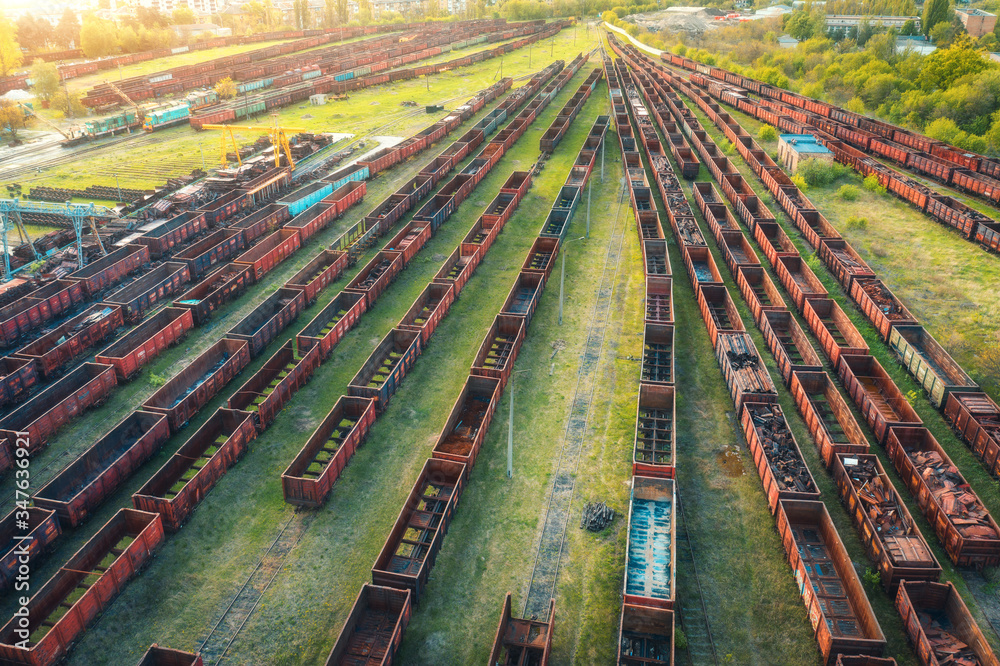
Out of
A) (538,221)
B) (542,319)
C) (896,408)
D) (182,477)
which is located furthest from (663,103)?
(182,477)

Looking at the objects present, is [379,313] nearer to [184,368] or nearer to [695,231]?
[184,368]

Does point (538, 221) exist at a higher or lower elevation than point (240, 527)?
higher

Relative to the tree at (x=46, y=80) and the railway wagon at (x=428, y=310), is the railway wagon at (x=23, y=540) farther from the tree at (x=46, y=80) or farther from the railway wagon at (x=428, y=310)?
the tree at (x=46, y=80)

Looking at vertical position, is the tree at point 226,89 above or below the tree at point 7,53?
below

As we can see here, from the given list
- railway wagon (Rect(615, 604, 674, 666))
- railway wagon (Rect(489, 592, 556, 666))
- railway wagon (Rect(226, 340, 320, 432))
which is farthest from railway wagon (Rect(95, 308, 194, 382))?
railway wagon (Rect(615, 604, 674, 666))

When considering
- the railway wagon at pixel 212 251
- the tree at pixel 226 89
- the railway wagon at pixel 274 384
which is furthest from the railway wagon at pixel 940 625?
the tree at pixel 226 89

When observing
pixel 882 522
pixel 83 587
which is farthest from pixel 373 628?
pixel 882 522

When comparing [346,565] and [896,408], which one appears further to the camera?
[896,408]
